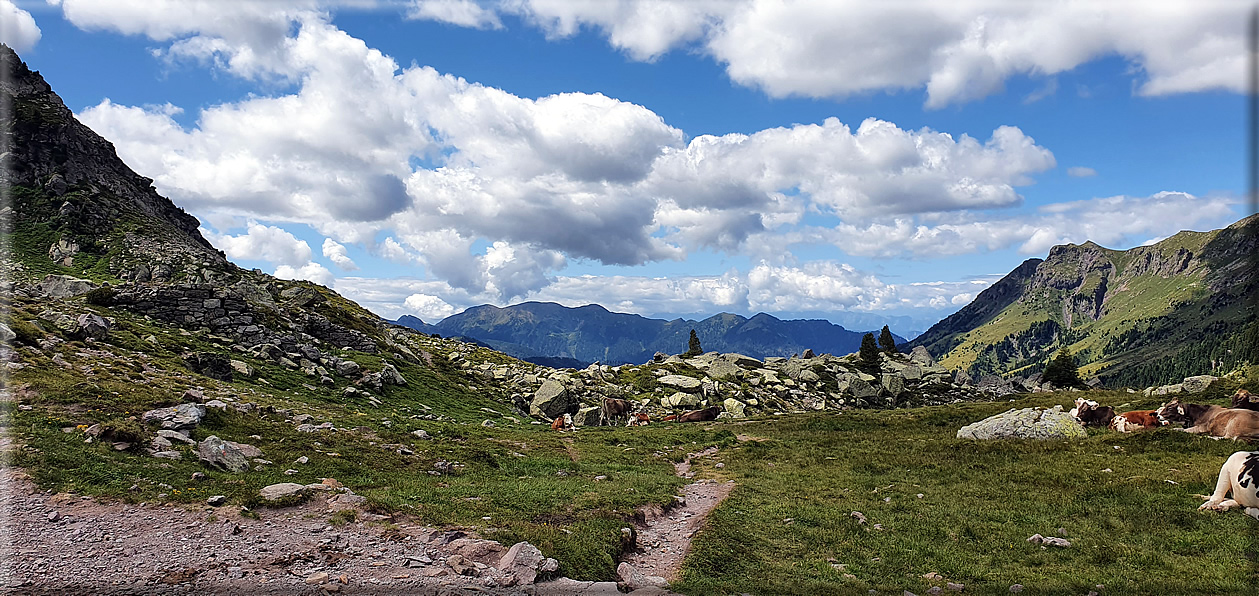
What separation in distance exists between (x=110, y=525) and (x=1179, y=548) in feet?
91.1

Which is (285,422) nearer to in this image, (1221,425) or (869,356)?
(1221,425)

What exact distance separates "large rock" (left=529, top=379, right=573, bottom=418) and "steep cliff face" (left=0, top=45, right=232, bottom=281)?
141 feet

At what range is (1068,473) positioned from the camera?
2328cm

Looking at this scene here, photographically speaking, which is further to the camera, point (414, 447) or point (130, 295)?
point (130, 295)

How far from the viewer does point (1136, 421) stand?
97.0 ft

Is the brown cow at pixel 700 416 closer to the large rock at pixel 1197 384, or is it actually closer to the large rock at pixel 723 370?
the large rock at pixel 723 370

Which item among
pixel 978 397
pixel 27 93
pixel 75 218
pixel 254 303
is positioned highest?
pixel 27 93

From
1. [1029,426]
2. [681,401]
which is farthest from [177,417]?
[681,401]

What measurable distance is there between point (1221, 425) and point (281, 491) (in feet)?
133

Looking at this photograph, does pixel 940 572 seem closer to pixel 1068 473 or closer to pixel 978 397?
pixel 1068 473

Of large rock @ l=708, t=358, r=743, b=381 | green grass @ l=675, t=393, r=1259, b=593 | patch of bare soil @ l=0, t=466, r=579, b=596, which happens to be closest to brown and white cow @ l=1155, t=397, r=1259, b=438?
green grass @ l=675, t=393, r=1259, b=593

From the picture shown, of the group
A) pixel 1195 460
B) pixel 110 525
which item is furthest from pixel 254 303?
pixel 1195 460

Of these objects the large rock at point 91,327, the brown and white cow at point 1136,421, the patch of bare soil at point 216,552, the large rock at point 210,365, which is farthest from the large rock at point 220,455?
the brown and white cow at point 1136,421

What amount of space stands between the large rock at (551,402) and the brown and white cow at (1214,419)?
139 feet
